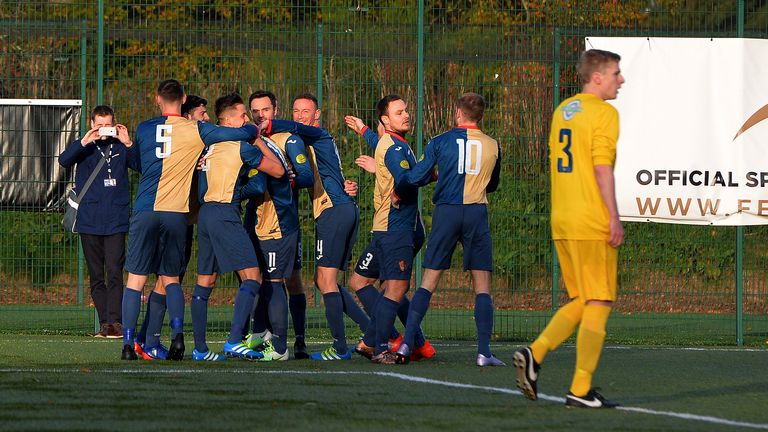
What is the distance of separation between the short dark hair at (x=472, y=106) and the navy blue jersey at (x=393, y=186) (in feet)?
1.77

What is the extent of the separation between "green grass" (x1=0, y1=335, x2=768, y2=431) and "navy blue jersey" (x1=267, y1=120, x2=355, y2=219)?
1241mm

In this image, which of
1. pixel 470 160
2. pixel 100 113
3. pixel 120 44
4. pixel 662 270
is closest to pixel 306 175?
pixel 470 160

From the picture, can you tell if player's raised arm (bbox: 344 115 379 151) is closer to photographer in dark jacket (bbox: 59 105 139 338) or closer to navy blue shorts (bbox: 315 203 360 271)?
navy blue shorts (bbox: 315 203 360 271)

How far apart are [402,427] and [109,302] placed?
6797 millimetres

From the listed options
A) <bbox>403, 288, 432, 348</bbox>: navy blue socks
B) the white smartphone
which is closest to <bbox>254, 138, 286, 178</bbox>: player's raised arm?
<bbox>403, 288, 432, 348</bbox>: navy blue socks

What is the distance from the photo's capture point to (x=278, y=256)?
33.3 feet

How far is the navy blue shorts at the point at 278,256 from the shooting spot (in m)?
10.1

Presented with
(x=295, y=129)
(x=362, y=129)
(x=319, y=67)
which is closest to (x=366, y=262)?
(x=362, y=129)

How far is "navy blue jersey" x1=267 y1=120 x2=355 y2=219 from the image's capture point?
Answer: 10.4 meters

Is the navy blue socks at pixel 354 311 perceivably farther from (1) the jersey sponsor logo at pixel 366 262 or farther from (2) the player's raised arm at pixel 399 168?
(2) the player's raised arm at pixel 399 168

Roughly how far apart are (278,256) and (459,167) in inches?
59.0

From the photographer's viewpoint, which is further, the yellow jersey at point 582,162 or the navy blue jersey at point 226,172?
the navy blue jersey at point 226,172

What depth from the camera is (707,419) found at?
23.0 feet

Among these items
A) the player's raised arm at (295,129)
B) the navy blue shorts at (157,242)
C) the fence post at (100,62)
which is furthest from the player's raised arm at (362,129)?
the fence post at (100,62)
